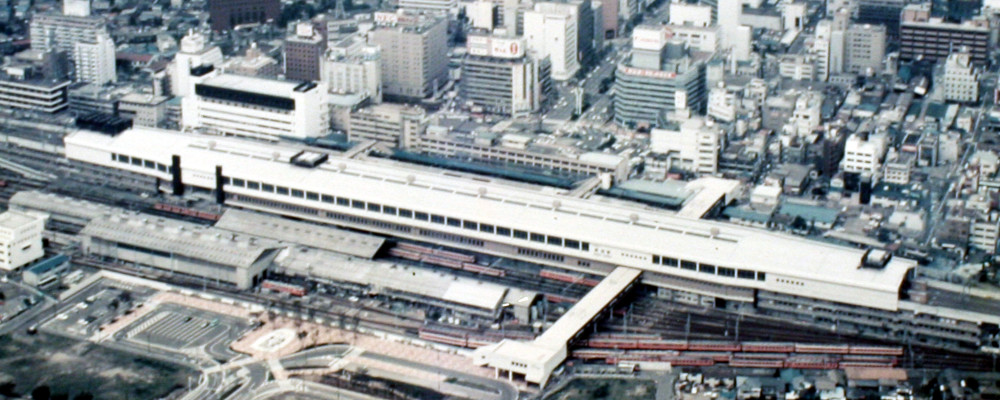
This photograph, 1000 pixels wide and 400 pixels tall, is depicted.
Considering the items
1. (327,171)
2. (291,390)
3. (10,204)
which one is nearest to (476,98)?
(327,171)

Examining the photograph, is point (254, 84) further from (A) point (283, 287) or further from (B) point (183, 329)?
(B) point (183, 329)

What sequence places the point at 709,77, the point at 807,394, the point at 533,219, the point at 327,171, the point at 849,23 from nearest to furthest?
the point at 807,394 < the point at 533,219 < the point at 327,171 < the point at 709,77 < the point at 849,23

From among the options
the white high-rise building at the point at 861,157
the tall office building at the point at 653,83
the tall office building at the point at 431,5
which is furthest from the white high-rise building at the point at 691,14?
the white high-rise building at the point at 861,157

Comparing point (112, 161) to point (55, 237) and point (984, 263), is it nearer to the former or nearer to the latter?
point (55, 237)

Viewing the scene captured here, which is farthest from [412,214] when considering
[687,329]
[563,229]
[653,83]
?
[653,83]

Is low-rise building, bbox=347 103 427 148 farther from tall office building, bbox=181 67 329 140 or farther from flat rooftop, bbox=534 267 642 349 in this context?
flat rooftop, bbox=534 267 642 349

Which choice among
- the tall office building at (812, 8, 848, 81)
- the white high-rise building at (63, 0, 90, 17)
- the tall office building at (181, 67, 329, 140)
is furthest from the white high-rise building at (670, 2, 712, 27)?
the white high-rise building at (63, 0, 90, 17)
